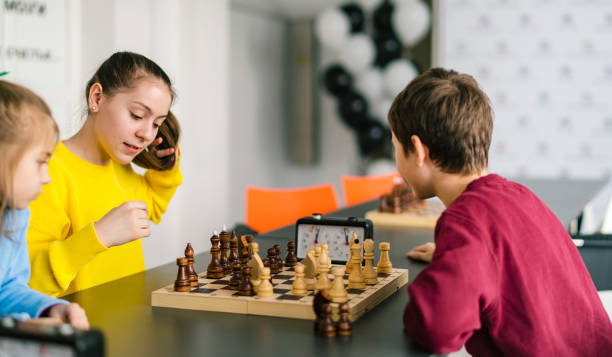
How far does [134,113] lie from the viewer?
1.94 metres

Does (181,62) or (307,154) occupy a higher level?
(181,62)

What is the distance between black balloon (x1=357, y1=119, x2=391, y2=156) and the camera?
6625 millimetres

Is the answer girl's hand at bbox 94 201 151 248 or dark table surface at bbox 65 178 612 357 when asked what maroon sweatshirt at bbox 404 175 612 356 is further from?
girl's hand at bbox 94 201 151 248

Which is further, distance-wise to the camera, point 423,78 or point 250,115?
point 250,115

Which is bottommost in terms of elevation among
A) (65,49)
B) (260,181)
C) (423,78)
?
(260,181)

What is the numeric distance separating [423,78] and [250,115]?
575 cm

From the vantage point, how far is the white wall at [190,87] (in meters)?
4.93

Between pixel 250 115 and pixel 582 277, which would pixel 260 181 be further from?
pixel 582 277

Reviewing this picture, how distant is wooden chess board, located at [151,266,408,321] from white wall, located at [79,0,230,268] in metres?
3.49

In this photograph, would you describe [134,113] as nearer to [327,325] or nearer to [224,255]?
[224,255]

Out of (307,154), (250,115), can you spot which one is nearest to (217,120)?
(250,115)

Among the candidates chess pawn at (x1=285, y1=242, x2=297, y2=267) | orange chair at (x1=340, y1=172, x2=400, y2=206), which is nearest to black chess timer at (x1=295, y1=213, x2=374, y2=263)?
chess pawn at (x1=285, y1=242, x2=297, y2=267)

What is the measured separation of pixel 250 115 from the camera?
7.21 m

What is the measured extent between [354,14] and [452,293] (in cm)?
549
